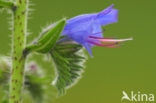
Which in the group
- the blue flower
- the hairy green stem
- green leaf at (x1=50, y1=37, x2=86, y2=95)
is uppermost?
the hairy green stem

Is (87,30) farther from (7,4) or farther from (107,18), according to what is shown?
(7,4)

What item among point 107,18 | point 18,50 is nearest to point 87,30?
point 107,18

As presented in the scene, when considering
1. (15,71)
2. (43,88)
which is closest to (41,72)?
(43,88)

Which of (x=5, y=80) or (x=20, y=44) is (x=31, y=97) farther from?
(x=20, y=44)

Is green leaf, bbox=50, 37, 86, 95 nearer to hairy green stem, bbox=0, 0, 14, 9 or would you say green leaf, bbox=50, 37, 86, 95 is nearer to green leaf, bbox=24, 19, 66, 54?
green leaf, bbox=24, 19, 66, 54

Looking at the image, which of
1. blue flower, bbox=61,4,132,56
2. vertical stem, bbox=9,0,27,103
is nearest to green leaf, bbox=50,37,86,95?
blue flower, bbox=61,4,132,56

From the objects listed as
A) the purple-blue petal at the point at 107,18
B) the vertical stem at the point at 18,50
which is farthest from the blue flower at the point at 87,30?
the vertical stem at the point at 18,50

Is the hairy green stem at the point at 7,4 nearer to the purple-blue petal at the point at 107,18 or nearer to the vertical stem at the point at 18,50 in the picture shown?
the vertical stem at the point at 18,50

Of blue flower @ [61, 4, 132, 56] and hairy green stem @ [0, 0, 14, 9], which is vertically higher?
hairy green stem @ [0, 0, 14, 9]
